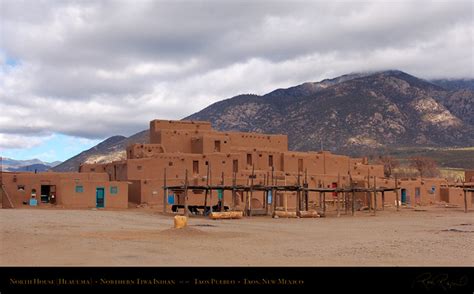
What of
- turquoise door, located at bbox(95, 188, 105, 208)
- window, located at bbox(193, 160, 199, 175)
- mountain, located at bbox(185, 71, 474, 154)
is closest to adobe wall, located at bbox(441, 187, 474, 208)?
window, located at bbox(193, 160, 199, 175)

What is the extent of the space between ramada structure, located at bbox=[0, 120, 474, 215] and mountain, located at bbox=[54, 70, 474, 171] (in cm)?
5384

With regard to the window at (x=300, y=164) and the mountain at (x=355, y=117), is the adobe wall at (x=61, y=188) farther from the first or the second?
the mountain at (x=355, y=117)

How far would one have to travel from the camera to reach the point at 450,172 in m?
99.8

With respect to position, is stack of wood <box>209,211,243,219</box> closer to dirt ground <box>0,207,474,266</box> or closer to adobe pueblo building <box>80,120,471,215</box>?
adobe pueblo building <box>80,120,471,215</box>

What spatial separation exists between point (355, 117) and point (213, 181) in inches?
3357

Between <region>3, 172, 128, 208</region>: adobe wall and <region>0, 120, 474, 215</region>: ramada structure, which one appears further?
<region>0, 120, 474, 215</region>: ramada structure

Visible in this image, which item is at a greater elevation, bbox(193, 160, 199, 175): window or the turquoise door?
bbox(193, 160, 199, 175): window

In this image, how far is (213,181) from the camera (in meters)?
47.0

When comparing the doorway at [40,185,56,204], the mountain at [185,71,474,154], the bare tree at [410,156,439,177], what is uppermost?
the mountain at [185,71,474,154]

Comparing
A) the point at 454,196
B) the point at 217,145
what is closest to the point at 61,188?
the point at 217,145

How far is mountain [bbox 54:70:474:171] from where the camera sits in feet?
399
